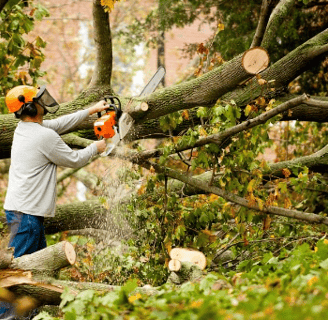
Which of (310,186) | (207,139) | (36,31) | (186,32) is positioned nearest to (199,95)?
(207,139)

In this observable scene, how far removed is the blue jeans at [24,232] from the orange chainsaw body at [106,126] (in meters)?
0.82

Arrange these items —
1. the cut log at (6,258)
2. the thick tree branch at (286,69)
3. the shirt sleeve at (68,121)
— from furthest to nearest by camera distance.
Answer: the thick tree branch at (286,69)
the shirt sleeve at (68,121)
the cut log at (6,258)

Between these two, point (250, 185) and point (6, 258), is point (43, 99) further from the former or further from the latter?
point (250, 185)

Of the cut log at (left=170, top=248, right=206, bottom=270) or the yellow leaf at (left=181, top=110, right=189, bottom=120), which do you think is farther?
the yellow leaf at (left=181, top=110, right=189, bottom=120)

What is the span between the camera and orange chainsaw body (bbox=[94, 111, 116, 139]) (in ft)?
15.8

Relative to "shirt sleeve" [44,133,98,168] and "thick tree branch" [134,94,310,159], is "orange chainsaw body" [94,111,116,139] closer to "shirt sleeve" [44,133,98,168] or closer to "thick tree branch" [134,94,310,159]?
"shirt sleeve" [44,133,98,168]

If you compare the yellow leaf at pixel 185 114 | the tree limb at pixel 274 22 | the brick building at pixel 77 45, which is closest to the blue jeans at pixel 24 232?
the yellow leaf at pixel 185 114

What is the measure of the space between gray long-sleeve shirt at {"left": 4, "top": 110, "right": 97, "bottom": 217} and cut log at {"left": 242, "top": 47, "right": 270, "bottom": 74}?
4.89 ft

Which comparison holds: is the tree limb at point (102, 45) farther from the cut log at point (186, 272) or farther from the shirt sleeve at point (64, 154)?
the cut log at point (186, 272)

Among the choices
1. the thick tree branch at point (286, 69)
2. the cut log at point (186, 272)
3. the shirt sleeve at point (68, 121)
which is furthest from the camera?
the thick tree branch at point (286, 69)

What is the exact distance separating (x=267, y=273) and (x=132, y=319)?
1129mm

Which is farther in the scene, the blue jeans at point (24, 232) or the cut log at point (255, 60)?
the cut log at point (255, 60)

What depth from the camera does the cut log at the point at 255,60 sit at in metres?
5.07

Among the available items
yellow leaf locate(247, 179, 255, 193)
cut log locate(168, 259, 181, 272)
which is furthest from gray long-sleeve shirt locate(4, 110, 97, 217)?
yellow leaf locate(247, 179, 255, 193)
